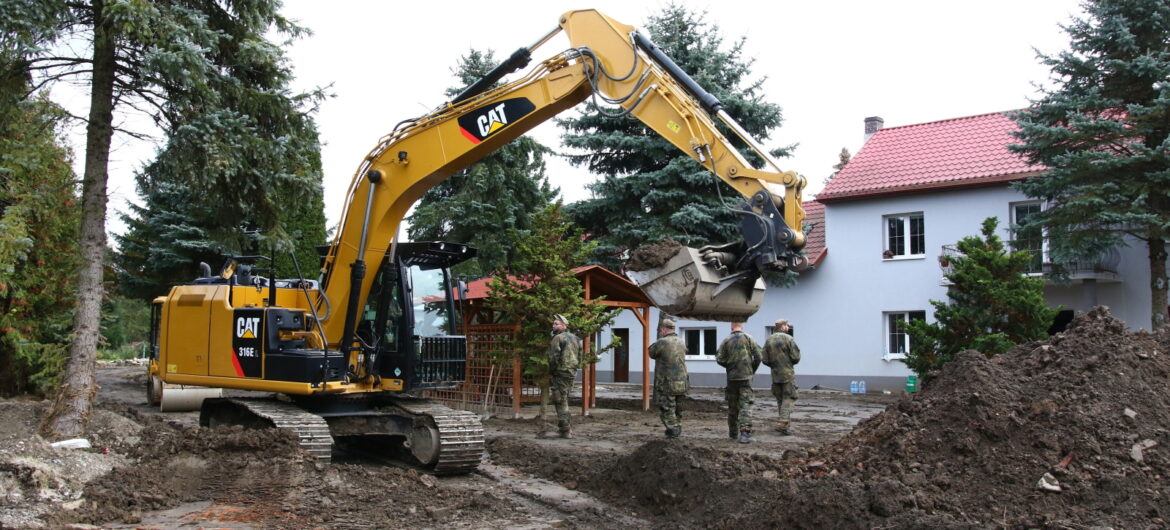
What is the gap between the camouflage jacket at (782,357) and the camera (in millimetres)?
13273

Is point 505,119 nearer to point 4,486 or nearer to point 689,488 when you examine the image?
point 689,488

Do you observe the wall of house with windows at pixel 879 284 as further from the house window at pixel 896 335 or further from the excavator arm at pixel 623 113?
the excavator arm at pixel 623 113

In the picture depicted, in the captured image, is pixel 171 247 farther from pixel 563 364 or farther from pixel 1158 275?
pixel 1158 275

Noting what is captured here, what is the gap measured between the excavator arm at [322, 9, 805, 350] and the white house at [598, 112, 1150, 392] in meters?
13.6

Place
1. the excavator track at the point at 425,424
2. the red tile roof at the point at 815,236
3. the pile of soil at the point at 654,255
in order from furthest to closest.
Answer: the red tile roof at the point at 815,236, the excavator track at the point at 425,424, the pile of soil at the point at 654,255

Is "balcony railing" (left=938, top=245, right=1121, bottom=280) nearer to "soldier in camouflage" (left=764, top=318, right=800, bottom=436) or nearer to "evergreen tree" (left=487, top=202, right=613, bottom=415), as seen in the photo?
"soldier in camouflage" (left=764, top=318, right=800, bottom=436)

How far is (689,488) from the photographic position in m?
7.89

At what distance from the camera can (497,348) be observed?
51.8ft

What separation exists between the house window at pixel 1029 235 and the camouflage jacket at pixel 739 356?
10.1m

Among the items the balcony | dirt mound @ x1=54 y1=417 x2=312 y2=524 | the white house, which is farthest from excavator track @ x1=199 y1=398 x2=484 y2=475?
the balcony

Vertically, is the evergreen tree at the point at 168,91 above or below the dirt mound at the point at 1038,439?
above

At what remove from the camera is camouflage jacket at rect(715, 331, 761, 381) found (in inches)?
472

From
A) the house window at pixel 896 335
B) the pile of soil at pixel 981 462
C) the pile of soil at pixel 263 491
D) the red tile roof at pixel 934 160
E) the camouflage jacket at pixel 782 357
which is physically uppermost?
the red tile roof at pixel 934 160

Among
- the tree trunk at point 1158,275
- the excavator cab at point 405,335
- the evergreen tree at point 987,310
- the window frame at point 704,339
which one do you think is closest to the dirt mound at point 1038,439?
the excavator cab at point 405,335
